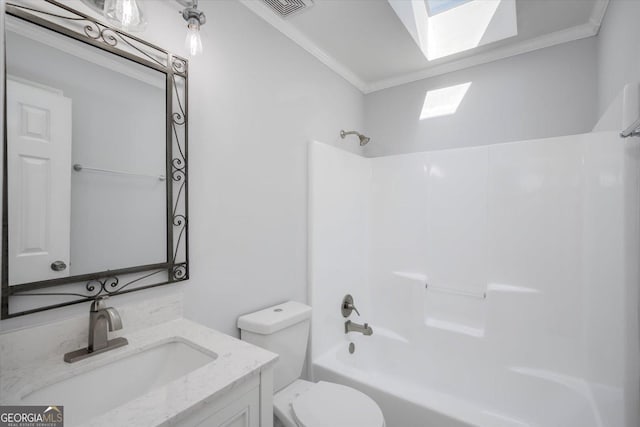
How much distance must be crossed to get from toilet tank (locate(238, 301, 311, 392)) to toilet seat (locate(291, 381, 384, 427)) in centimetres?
15

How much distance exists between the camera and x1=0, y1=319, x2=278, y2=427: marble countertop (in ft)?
2.62

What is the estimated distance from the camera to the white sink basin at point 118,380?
36.7 inches

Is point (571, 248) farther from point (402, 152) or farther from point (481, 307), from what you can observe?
point (402, 152)

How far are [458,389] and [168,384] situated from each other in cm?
207

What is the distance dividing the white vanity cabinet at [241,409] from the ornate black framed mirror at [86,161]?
595 millimetres

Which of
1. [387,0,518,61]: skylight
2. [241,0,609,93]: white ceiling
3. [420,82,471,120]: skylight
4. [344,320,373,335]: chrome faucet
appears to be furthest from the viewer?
[420,82,471,120]: skylight

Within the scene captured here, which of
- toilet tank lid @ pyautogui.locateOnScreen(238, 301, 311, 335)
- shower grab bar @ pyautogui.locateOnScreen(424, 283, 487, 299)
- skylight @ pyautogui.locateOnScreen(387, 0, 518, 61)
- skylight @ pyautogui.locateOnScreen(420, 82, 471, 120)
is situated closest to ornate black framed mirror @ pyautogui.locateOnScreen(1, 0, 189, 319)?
toilet tank lid @ pyautogui.locateOnScreen(238, 301, 311, 335)

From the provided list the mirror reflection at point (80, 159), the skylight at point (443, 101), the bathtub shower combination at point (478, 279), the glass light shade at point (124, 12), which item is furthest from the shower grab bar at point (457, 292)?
the glass light shade at point (124, 12)

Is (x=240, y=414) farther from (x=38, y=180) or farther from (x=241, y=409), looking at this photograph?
(x=38, y=180)

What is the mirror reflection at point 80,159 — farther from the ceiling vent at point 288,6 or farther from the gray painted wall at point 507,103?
the gray painted wall at point 507,103

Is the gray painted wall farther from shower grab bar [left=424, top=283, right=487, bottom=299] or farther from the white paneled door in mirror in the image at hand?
the white paneled door in mirror

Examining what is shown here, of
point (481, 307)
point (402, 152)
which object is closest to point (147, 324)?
point (481, 307)

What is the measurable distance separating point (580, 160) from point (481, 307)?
44.9 inches

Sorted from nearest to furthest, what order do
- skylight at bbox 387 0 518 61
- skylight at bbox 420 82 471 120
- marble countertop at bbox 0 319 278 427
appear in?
marble countertop at bbox 0 319 278 427
skylight at bbox 387 0 518 61
skylight at bbox 420 82 471 120
